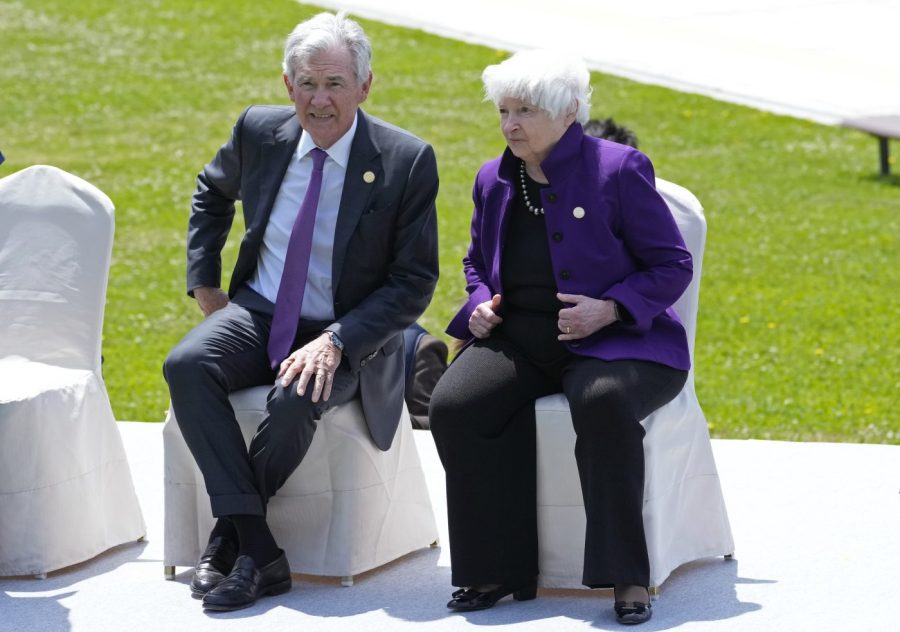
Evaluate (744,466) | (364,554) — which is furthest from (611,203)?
(744,466)

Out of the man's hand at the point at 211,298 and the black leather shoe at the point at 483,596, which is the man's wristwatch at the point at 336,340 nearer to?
the man's hand at the point at 211,298

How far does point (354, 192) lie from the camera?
476cm

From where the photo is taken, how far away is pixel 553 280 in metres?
4.57

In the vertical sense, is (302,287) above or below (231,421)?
above

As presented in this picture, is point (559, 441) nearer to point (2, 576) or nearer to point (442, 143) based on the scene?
point (2, 576)

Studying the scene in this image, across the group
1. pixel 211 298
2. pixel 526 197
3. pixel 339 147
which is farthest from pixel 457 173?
pixel 526 197

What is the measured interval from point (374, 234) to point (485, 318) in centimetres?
41

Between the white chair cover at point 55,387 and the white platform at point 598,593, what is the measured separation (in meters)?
0.12

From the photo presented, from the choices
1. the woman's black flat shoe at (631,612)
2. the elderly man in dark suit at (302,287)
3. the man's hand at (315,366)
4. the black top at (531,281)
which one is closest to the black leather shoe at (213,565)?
the elderly man in dark suit at (302,287)

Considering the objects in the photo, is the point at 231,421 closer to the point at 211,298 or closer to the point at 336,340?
the point at 336,340

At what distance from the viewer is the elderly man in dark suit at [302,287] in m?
4.55

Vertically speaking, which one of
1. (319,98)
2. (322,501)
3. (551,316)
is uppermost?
(319,98)

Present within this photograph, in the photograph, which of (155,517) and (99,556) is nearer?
(99,556)

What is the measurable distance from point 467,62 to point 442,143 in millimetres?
2652
